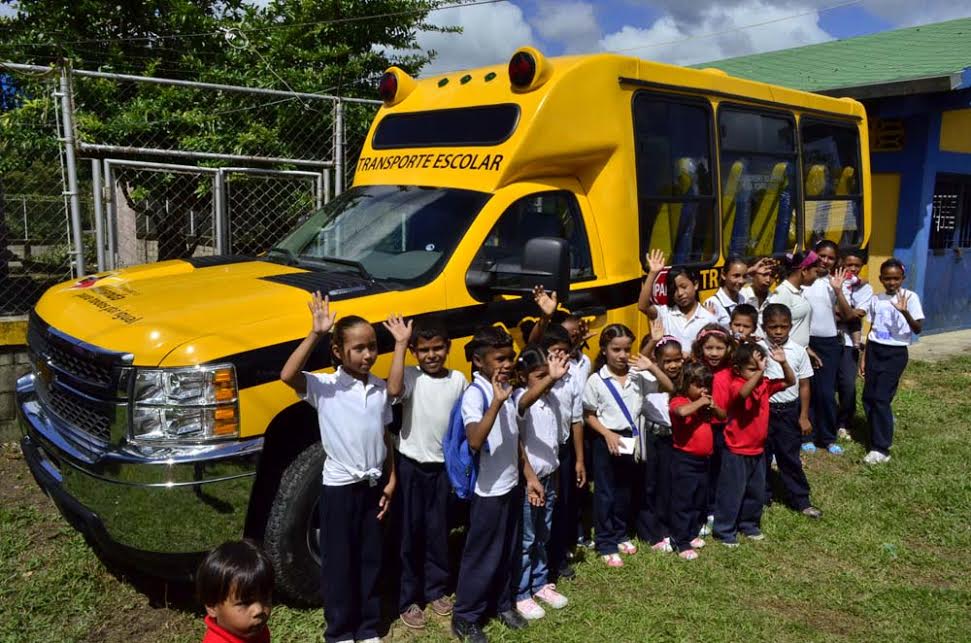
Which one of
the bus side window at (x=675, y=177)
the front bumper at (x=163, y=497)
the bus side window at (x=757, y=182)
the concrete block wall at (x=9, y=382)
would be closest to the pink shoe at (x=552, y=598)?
the front bumper at (x=163, y=497)

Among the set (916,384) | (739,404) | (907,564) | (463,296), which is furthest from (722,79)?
(916,384)

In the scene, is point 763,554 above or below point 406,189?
below

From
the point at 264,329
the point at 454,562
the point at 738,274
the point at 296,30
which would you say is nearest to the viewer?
the point at 264,329

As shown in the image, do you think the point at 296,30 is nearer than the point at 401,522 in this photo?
No

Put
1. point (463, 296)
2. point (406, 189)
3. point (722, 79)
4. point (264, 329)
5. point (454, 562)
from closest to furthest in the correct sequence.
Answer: point (264, 329)
point (463, 296)
point (454, 562)
point (406, 189)
point (722, 79)

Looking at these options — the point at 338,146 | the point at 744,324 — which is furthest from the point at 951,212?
the point at 338,146

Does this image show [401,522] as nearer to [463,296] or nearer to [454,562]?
[454,562]

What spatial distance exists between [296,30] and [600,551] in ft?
27.7

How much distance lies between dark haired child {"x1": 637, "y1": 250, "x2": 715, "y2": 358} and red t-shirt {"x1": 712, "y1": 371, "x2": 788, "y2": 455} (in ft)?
1.34

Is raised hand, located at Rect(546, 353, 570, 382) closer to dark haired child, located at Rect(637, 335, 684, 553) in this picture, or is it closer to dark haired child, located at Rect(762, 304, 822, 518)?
dark haired child, located at Rect(637, 335, 684, 553)

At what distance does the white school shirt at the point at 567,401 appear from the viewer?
159 inches

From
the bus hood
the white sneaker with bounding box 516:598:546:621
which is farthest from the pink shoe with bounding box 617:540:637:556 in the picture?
the bus hood

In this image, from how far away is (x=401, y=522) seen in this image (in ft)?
12.8

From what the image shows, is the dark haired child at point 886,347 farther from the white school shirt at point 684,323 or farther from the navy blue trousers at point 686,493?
the navy blue trousers at point 686,493
